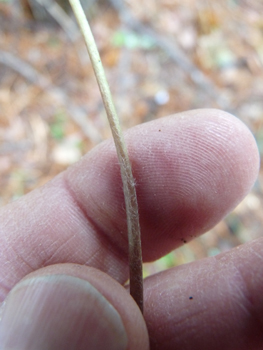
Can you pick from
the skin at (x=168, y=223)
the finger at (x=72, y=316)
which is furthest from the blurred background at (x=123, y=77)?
the finger at (x=72, y=316)

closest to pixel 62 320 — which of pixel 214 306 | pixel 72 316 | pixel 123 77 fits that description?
pixel 72 316

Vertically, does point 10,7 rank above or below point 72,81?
above

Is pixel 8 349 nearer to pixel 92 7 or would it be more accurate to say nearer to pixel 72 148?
pixel 72 148

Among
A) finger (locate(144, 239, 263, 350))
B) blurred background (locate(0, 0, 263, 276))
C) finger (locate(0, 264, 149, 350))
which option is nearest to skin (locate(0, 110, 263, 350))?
finger (locate(144, 239, 263, 350))

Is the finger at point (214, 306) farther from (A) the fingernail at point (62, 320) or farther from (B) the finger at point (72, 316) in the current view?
(A) the fingernail at point (62, 320)

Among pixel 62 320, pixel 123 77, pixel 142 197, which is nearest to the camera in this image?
pixel 62 320

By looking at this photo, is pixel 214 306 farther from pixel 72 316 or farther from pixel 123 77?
pixel 123 77

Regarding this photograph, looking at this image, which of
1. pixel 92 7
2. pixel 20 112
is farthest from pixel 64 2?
pixel 20 112
